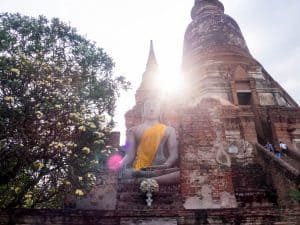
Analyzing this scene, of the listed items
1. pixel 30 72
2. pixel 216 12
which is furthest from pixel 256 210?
pixel 216 12

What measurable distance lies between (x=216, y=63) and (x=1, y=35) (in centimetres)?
1176

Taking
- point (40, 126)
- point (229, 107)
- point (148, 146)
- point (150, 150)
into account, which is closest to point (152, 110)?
point (148, 146)

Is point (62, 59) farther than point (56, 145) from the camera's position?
Yes

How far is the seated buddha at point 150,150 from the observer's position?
25.2 feet

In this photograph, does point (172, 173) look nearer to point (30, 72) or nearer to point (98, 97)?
point (98, 97)

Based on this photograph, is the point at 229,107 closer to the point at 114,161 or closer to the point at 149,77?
the point at 114,161

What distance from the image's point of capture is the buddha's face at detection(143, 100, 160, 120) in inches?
376

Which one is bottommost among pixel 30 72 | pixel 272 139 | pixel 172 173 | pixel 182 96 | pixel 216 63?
pixel 172 173

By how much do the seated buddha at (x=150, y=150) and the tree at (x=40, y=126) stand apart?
1.05m

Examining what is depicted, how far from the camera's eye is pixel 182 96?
17.1 meters

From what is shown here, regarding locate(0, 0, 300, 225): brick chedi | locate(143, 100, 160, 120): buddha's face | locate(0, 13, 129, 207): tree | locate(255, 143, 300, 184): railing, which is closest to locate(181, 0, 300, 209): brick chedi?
locate(0, 0, 300, 225): brick chedi

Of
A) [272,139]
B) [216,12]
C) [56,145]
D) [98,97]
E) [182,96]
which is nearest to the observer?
[56,145]

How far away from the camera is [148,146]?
8.80m

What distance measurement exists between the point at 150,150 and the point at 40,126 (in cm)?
285
